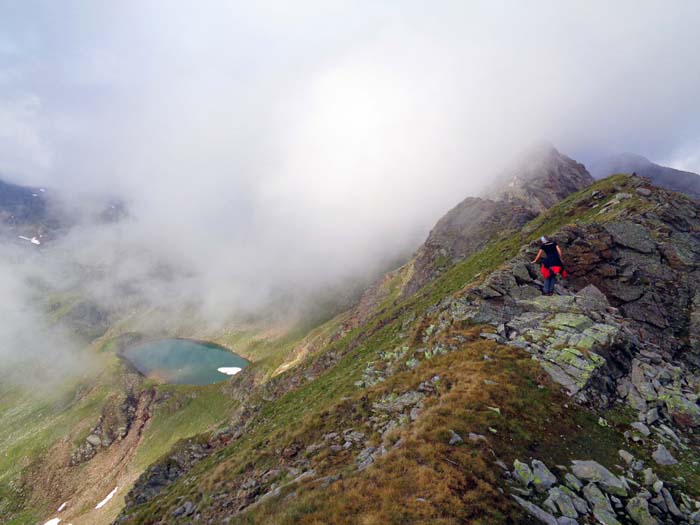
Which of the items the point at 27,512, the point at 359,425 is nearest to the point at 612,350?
the point at 359,425

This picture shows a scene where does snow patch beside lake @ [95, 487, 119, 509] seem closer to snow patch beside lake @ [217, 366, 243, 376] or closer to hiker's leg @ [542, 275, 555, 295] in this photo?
snow patch beside lake @ [217, 366, 243, 376]

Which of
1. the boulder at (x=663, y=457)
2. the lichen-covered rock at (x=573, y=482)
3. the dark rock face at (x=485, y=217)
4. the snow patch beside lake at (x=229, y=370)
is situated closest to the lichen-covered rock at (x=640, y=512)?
the lichen-covered rock at (x=573, y=482)

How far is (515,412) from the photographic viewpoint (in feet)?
56.8

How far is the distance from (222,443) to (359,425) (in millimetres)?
32599

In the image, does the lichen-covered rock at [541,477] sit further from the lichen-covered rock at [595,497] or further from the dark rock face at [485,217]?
the dark rock face at [485,217]

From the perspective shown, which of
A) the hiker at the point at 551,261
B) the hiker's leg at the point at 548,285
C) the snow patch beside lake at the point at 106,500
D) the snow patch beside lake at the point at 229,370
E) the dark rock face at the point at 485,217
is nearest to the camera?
the hiker at the point at 551,261

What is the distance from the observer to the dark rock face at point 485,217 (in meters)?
105

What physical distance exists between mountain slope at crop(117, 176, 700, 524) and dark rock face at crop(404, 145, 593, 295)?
62926 millimetres

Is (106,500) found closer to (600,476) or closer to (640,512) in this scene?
(600,476)

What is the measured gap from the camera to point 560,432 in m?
16.5

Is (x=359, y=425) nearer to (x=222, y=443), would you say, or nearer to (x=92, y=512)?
(x=222, y=443)

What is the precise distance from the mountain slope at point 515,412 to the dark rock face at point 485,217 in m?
62.9

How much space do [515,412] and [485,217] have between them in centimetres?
10959

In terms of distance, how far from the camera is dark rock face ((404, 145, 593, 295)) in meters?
105
